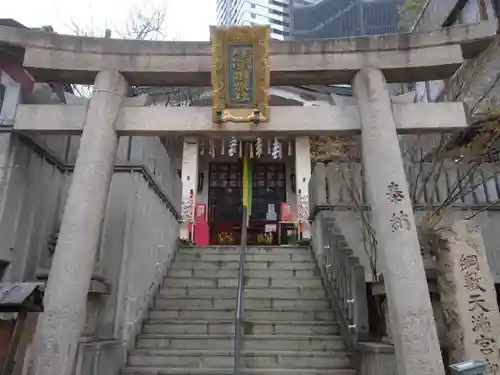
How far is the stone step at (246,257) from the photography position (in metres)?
9.28

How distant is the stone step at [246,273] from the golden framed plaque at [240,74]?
3924 mm

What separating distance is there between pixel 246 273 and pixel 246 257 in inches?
29.2

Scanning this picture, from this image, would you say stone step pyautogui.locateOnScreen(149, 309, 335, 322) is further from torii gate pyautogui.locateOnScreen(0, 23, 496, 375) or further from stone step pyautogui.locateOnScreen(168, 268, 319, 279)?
torii gate pyautogui.locateOnScreen(0, 23, 496, 375)

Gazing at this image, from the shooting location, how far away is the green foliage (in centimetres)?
1271

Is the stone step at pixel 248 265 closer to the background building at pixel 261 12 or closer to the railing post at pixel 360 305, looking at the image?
the railing post at pixel 360 305

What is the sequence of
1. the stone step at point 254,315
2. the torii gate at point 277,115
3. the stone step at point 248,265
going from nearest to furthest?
1. the torii gate at point 277,115
2. the stone step at point 254,315
3. the stone step at point 248,265

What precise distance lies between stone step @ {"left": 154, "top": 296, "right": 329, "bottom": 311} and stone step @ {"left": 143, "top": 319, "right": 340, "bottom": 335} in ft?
1.64

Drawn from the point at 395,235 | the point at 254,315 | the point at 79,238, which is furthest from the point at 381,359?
the point at 79,238

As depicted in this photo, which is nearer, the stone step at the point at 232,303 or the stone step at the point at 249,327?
the stone step at the point at 249,327

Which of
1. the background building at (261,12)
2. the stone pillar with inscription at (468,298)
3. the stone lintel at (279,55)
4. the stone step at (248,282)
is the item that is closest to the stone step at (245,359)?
the stone pillar with inscription at (468,298)

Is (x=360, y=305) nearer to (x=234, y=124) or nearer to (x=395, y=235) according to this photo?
(x=395, y=235)

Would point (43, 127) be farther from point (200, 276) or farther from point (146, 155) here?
point (200, 276)

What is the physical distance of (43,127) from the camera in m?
5.71

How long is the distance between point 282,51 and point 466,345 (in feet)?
15.0
